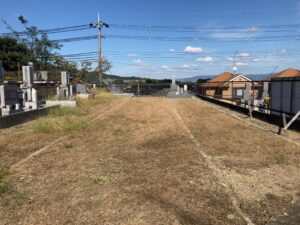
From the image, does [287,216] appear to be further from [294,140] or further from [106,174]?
[294,140]

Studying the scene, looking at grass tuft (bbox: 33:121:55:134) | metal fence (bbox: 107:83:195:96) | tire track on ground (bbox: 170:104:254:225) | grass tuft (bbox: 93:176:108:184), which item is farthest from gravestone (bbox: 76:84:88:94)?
grass tuft (bbox: 93:176:108:184)

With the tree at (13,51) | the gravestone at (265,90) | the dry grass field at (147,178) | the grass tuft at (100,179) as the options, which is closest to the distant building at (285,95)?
the dry grass field at (147,178)

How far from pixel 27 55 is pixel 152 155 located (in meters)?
38.5

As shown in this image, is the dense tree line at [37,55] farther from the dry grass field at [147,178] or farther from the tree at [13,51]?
the dry grass field at [147,178]

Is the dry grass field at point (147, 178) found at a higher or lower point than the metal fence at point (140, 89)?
lower

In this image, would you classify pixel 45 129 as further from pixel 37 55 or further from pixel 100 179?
pixel 37 55

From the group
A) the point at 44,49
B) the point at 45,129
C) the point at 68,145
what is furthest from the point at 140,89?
the point at 68,145

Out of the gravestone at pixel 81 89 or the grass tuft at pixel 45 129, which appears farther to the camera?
the gravestone at pixel 81 89

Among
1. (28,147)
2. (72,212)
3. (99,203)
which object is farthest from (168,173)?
(28,147)

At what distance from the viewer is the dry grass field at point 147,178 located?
353 cm

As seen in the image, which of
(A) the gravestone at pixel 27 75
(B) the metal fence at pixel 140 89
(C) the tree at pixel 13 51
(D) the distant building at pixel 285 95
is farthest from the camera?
(B) the metal fence at pixel 140 89

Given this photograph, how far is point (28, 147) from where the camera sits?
7078mm

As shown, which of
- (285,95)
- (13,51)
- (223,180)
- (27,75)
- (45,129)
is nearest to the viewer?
(223,180)

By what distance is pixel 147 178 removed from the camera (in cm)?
476
